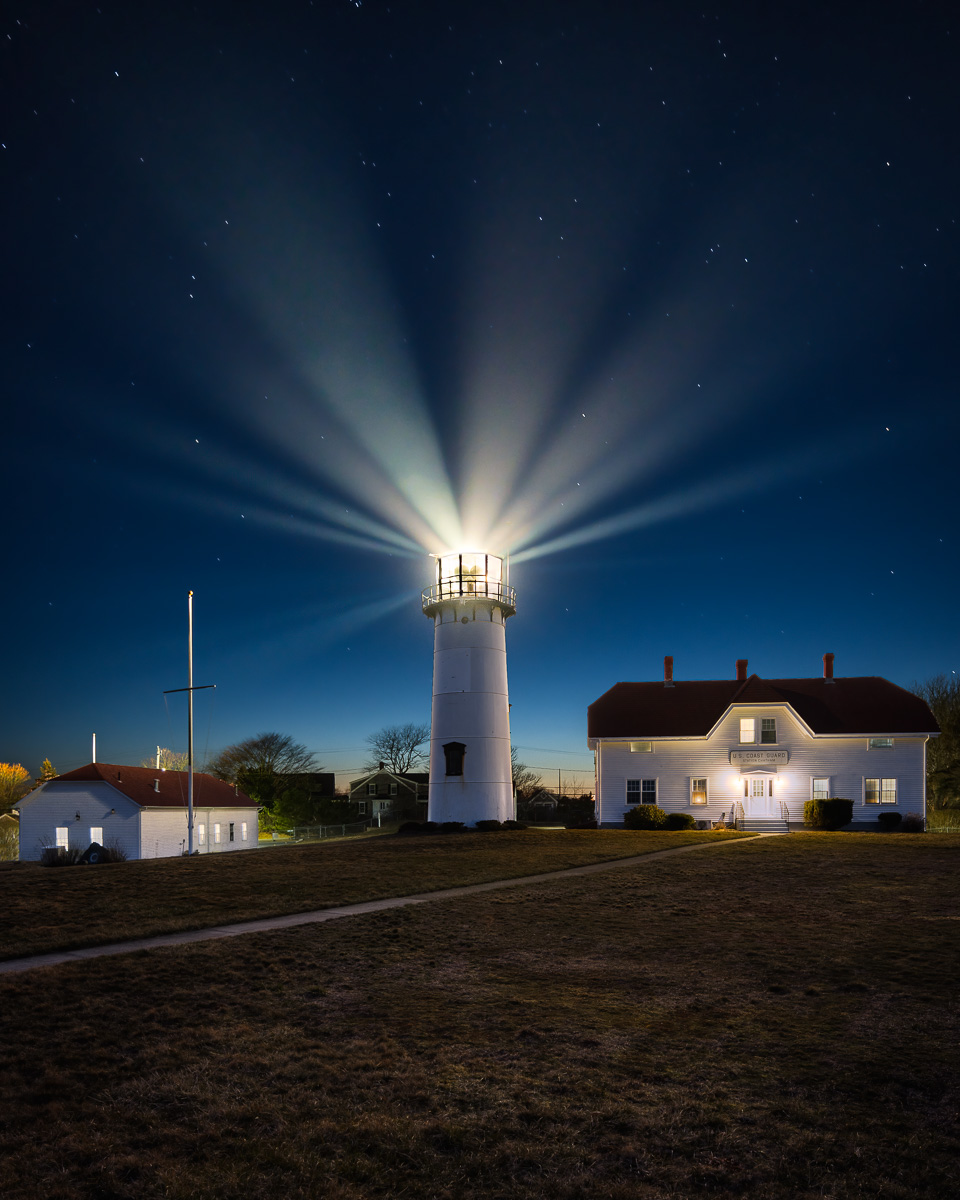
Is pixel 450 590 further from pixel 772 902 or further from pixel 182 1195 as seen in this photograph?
pixel 182 1195

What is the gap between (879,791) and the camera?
38.2 meters

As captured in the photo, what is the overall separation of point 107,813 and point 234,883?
32206 mm

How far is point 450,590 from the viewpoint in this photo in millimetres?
40625

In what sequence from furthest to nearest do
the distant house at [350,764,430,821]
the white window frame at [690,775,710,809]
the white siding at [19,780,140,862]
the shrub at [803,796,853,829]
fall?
the distant house at [350,764,430,821] → the white siding at [19,780,140,862] → the white window frame at [690,775,710,809] → the shrub at [803,796,853,829]

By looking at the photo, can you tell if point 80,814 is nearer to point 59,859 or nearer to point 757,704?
point 59,859

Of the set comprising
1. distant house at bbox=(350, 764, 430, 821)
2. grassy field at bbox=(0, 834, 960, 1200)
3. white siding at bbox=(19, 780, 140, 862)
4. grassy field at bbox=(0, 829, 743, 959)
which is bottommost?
distant house at bbox=(350, 764, 430, 821)

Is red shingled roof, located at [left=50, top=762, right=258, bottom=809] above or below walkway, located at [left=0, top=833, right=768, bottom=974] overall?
below

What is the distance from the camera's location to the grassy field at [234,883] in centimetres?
1180

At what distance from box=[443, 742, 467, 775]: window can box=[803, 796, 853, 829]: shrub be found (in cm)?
1550

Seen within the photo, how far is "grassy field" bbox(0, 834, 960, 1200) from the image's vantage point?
15.6ft

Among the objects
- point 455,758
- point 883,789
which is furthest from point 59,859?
point 883,789

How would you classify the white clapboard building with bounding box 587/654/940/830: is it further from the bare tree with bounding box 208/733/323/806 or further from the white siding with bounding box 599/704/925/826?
the bare tree with bounding box 208/733/323/806

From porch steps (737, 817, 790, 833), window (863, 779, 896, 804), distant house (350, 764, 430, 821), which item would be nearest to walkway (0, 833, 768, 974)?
porch steps (737, 817, 790, 833)

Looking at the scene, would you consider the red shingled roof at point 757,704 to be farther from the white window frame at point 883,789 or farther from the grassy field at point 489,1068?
the grassy field at point 489,1068
